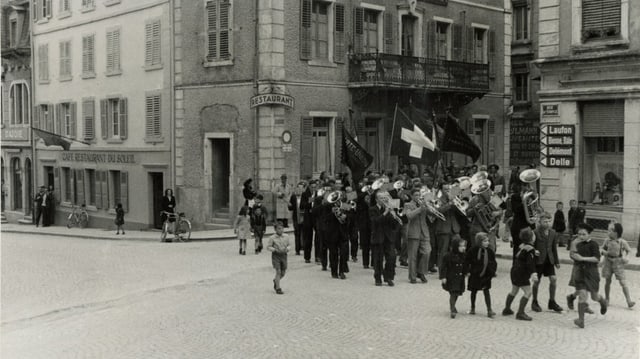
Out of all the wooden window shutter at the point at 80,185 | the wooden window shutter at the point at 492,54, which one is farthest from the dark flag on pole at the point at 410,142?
the wooden window shutter at the point at 80,185

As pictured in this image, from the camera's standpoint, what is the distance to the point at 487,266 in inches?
491

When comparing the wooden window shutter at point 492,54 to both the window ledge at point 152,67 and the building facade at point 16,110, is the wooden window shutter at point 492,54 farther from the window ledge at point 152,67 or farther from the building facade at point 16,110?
the building facade at point 16,110

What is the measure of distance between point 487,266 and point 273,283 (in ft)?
15.5

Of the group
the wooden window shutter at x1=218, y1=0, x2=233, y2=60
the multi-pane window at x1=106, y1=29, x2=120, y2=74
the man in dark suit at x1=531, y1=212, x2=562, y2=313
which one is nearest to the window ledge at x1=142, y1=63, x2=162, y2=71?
the multi-pane window at x1=106, y1=29, x2=120, y2=74

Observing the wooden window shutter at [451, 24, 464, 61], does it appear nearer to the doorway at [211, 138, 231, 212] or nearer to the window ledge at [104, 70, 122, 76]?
the doorway at [211, 138, 231, 212]

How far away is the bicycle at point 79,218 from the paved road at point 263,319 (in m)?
17.1

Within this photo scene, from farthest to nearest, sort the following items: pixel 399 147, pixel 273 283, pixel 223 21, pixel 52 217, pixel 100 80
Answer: pixel 52 217 → pixel 100 80 → pixel 223 21 → pixel 399 147 → pixel 273 283

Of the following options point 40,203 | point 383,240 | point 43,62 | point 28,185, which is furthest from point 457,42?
point 28,185

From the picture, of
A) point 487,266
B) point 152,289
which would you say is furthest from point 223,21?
point 487,266

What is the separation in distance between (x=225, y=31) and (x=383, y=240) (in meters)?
14.2

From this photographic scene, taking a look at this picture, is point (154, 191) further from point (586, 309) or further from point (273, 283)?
point (586, 309)

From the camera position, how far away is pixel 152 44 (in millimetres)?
31438

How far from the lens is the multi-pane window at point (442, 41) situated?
106ft

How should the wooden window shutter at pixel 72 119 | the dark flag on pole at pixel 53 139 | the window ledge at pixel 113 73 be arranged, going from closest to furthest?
the window ledge at pixel 113 73
the dark flag on pole at pixel 53 139
the wooden window shutter at pixel 72 119
